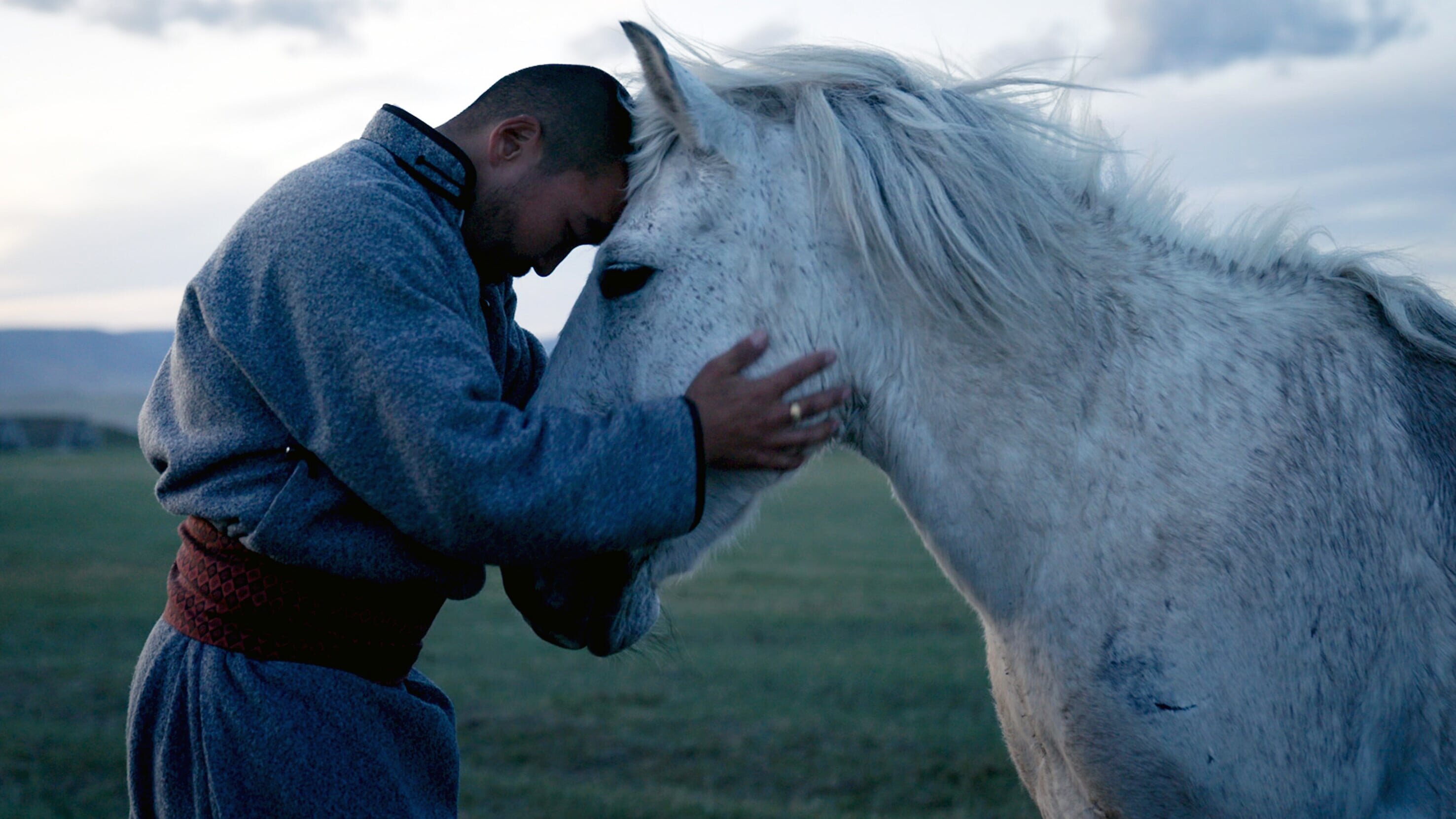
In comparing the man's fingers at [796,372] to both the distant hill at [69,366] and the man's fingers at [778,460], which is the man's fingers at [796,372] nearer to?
the man's fingers at [778,460]

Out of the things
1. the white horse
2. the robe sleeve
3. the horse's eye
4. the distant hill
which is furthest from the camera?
the distant hill

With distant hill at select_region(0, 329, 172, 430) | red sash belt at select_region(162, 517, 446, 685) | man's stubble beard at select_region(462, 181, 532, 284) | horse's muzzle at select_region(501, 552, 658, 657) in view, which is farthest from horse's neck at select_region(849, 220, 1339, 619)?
distant hill at select_region(0, 329, 172, 430)

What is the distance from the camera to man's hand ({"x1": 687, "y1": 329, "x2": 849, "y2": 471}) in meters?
1.72

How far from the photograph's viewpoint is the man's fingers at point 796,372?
5.73 feet

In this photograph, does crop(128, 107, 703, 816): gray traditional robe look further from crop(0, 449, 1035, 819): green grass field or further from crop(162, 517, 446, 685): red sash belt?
crop(0, 449, 1035, 819): green grass field

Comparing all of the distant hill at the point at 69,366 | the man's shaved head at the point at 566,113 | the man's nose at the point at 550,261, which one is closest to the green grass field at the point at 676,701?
the man's nose at the point at 550,261

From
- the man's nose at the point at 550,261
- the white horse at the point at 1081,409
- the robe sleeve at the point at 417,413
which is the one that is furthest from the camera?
the man's nose at the point at 550,261

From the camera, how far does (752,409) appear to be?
5.68 ft

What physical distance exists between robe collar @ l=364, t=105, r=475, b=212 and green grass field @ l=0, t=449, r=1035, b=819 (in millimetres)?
949

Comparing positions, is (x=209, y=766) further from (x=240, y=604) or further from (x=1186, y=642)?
(x=1186, y=642)

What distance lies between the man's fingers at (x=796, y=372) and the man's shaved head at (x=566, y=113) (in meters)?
0.56

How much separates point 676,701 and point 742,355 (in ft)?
17.6

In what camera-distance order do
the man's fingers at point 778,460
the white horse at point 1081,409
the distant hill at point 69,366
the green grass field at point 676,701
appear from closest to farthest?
1. the white horse at point 1081,409
2. the man's fingers at point 778,460
3. the green grass field at point 676,701
4. the distant hill at point 69,366

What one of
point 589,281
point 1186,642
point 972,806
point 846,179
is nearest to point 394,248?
point 589,281
